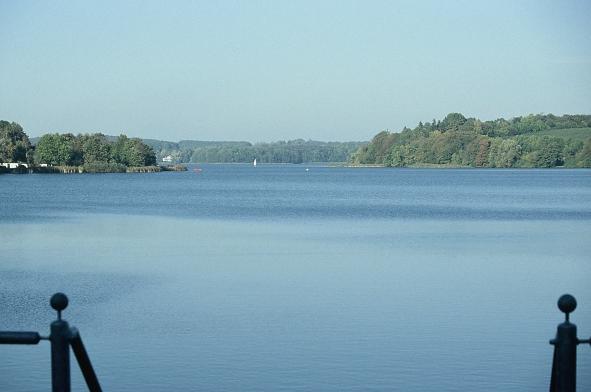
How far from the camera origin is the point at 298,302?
22.8 metres

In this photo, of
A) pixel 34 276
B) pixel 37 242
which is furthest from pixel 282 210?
pixel 34 276

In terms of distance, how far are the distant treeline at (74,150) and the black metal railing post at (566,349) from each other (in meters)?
151

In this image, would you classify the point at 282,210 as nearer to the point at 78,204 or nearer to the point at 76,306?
the point at 78,204

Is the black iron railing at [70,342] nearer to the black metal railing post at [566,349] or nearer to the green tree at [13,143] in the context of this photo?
the black metal railing post at [566,349]

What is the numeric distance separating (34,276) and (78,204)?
4701cm

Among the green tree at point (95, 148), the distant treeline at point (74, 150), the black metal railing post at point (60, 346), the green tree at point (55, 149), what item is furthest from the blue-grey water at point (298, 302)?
the green tree at point (95, 148)

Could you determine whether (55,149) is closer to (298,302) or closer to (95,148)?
(95,148)

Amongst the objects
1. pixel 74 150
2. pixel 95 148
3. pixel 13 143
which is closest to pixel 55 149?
pixel 74 150

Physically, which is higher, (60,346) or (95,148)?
(95,148)

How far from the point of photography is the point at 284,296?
2389 centimetres

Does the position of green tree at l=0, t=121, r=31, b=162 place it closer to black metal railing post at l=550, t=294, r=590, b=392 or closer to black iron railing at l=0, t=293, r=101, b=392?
black iron railing at l=0, t=293, r=101, b=392

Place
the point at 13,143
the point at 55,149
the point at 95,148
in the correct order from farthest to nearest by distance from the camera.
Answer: the point at 95,148 < the point at 55,149 < the point at 13,143

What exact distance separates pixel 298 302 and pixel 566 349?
15.2 m

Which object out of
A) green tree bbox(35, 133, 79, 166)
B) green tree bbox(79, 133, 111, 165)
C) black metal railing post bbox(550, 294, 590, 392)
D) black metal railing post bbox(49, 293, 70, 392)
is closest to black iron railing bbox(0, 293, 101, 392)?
black metal railing post bbox(49, 293, 70, 392)
